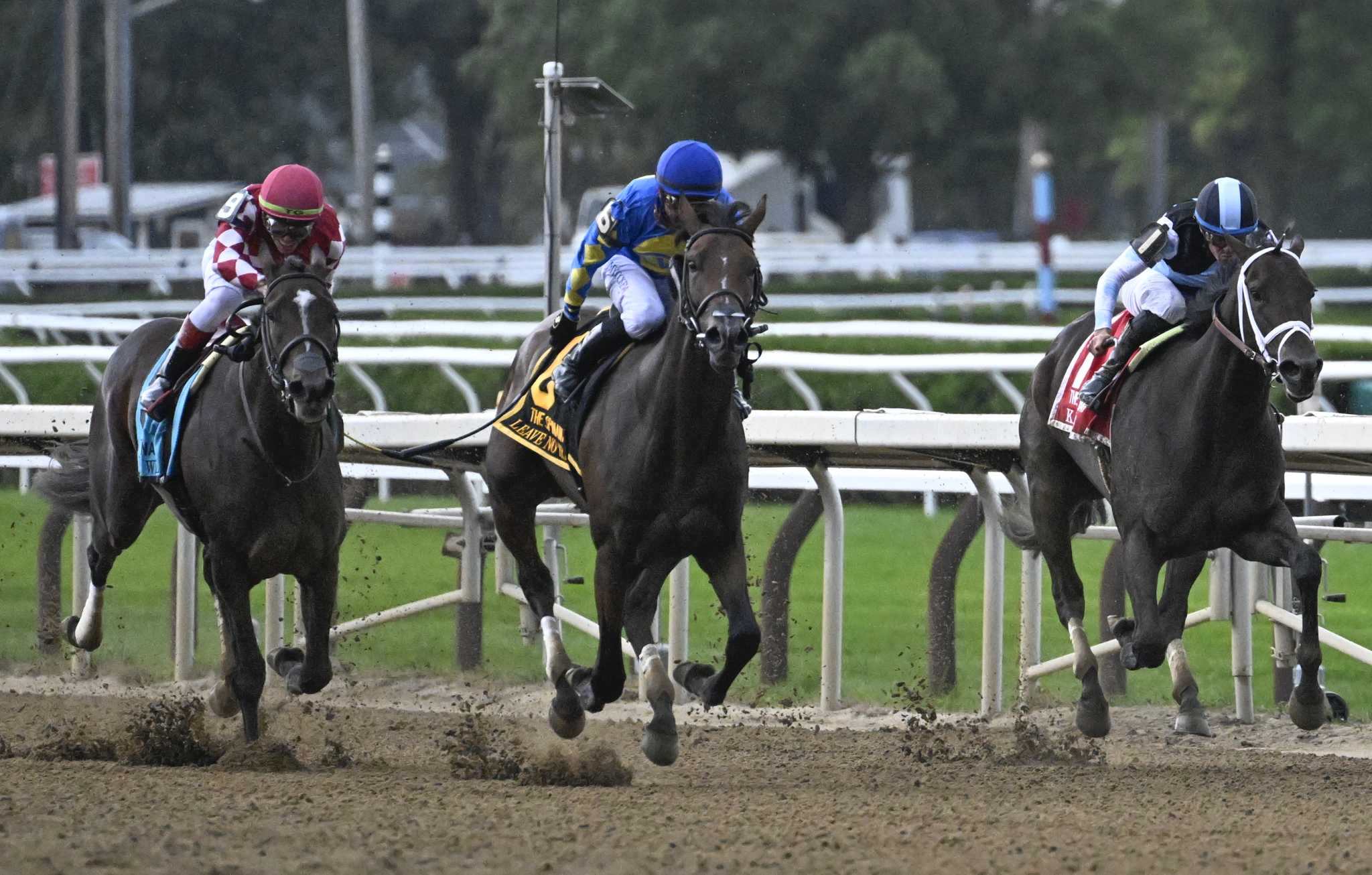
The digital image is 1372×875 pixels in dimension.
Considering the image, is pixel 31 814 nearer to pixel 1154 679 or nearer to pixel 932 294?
pixel 1154 679

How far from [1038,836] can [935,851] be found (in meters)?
0.31

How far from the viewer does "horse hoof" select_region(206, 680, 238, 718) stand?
21.1 ft

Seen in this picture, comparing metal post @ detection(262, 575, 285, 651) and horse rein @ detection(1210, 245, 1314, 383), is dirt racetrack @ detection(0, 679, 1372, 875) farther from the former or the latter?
horse rein @ detection(1210, 245, 1314, 383)

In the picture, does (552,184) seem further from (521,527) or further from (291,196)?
(291,196)

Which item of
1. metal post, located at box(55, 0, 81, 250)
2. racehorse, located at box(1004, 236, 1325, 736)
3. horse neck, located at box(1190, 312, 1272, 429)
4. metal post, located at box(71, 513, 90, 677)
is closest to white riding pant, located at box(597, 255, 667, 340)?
racehorse, located at box(1004, 236, 1325, 736)

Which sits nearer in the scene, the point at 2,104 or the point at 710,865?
the point at 710,865

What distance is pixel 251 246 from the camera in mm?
6512

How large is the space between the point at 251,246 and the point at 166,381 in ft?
1.53

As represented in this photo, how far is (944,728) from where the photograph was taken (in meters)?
6.80

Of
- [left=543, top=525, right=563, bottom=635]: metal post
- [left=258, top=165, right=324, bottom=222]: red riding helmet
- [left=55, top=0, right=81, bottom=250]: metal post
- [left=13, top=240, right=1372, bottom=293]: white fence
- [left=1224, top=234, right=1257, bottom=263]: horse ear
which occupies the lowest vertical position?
[left=543, top=525, right=563, bottom=635]: metal post

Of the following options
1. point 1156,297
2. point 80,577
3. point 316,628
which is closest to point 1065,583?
point 1156,297

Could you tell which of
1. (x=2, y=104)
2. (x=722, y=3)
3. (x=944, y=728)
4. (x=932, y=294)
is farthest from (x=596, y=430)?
(x=2, y=104)

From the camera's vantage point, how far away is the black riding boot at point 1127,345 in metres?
6.29

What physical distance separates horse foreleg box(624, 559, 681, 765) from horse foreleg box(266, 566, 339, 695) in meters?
0.85
